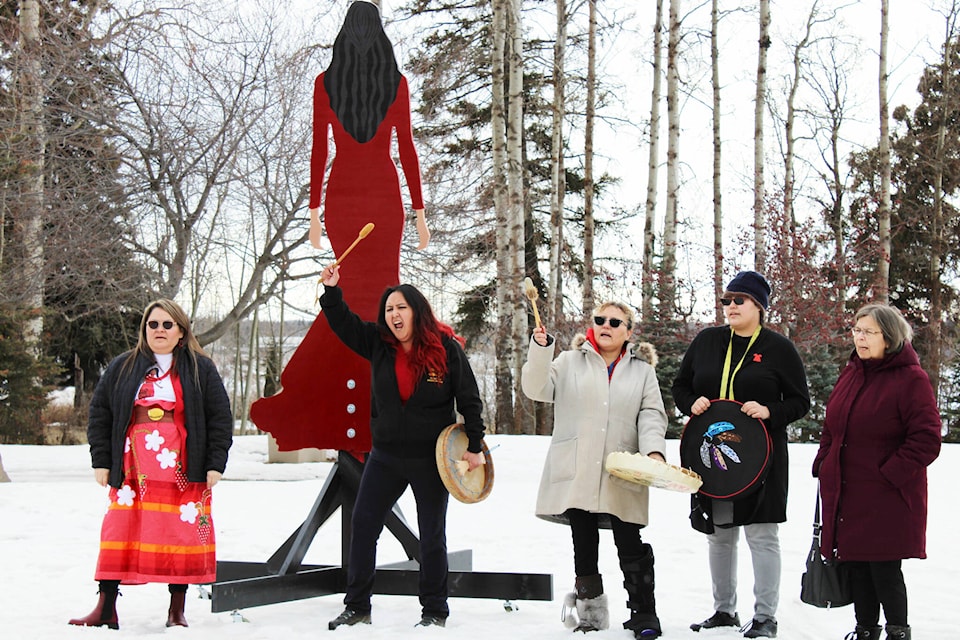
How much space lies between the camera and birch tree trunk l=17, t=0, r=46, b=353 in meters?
11.3

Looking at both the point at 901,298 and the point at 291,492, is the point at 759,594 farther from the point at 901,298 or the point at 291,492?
the point at 901,298

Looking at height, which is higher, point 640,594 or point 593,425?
point 593,425

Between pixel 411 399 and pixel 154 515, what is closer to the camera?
pixel 154 515

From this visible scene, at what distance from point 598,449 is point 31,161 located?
32.0ft

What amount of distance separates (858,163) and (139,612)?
24.3 metres

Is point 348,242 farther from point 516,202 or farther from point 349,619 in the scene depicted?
point 516,202

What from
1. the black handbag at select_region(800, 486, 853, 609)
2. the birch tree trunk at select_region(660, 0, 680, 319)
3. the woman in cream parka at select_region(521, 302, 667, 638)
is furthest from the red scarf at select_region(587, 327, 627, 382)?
the birch tree trunk at select_region(660, 0, 680, 319)

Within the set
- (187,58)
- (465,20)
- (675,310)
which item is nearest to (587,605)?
(187,58)

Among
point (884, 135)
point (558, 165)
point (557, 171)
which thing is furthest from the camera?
point (558, 165)

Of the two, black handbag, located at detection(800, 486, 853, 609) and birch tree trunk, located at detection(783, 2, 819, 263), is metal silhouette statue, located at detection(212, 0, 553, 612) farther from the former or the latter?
birch tree trunk, located at detection(783, 2, 819, 263)

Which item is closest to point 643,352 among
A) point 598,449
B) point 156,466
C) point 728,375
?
point 728,375

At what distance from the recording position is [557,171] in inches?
718

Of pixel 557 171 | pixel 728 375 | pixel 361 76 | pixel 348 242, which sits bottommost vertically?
pixel 728 375

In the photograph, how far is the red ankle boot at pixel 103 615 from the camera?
4.51 m
